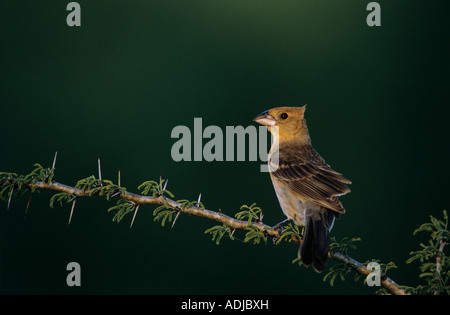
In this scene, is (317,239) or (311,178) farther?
(311,178)

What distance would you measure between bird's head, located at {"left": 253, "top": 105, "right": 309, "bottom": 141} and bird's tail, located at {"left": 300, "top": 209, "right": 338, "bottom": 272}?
3.61ft

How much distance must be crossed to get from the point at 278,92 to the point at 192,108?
1.19m

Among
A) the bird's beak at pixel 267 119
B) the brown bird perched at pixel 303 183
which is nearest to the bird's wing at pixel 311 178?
the brown bird perched at pixel 303 183

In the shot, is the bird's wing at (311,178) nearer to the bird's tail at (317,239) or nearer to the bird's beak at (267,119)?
Result: the bird's tail at (317,239)

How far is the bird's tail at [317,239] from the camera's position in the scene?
2756 millimetres

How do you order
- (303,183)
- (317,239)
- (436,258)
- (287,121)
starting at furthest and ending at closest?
1. (287,121)
2. (303,183)
3. (317,239)
4. (436,258)

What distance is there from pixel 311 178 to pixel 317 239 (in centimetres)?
82

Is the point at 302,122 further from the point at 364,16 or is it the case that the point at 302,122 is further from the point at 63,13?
the point at 63,13

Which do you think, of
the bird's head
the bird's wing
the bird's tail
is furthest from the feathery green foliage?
the bird's head

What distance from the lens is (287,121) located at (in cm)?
447

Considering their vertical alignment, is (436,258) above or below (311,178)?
below

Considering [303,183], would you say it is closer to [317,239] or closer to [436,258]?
[317,239]

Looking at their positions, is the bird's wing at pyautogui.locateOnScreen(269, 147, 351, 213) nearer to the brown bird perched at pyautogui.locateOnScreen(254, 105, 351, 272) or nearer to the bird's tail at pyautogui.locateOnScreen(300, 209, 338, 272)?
the brown bird perched at pyautogui.locateOnScreen(254, 105, 351, 272)

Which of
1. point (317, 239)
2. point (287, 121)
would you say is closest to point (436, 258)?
point (317, 239)
